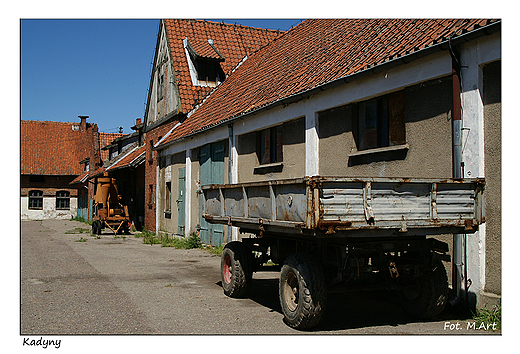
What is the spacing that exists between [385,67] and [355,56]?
73.3 inches

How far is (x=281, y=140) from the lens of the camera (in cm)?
1159

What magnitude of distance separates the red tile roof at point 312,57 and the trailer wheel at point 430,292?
3157mm

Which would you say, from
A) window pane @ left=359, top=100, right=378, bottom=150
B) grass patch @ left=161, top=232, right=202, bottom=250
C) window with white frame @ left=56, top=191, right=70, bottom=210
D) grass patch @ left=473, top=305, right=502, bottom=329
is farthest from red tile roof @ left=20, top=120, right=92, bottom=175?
grass patch @ left=473, top=305, right=502, bottom=329

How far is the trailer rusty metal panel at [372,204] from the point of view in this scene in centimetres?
487

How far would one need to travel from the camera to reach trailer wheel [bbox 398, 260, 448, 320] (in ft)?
19.2

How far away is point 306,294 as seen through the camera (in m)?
5.39

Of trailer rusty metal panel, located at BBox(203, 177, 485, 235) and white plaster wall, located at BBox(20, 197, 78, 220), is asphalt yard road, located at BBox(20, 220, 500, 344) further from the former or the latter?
white plaster wall, located at BBox(20, 197, 78, 220)

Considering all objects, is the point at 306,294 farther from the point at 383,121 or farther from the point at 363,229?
the point at 383,121

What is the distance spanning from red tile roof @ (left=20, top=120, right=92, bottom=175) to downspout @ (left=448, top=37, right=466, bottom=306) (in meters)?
41.6

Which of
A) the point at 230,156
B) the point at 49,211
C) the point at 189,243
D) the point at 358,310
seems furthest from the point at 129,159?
the point at 358,310

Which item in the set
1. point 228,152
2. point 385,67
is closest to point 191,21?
point 228,152

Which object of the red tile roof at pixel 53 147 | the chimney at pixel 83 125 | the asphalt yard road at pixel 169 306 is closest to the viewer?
the asphalt yard road at pixel 169 306

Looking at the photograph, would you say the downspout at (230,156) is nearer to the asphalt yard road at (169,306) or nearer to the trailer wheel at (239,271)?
the asphalt yard road at (169,306)

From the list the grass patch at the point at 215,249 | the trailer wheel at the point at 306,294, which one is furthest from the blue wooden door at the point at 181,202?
the trailer wheel at the point at 306,294
